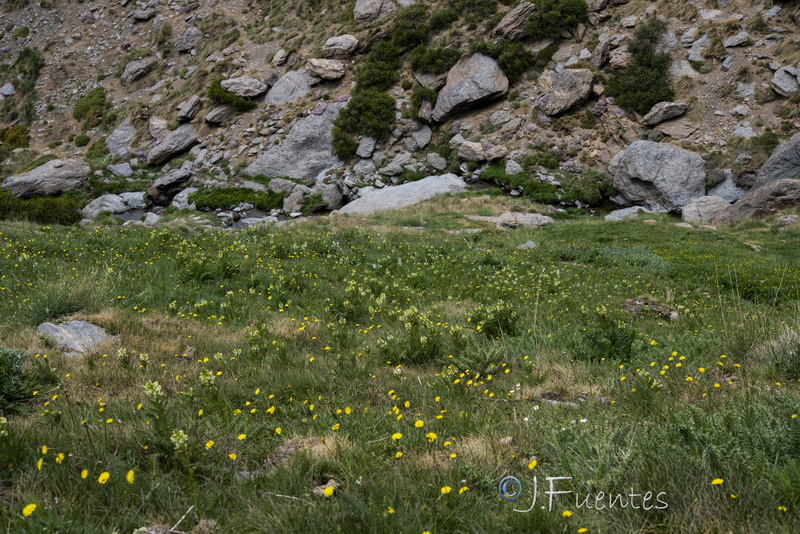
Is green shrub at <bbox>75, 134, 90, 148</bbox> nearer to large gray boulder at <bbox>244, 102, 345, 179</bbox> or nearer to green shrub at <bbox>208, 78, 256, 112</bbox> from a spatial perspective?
green shrub at <bbox>208, 78, 256, 112</bbox>

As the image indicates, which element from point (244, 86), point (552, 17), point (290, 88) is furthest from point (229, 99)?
point (552, 17)

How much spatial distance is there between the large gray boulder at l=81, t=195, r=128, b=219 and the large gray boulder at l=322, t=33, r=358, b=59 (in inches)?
800

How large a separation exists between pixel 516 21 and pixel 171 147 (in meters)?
28.4

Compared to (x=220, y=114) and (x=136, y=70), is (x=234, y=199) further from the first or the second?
→ (x=136, y=70)

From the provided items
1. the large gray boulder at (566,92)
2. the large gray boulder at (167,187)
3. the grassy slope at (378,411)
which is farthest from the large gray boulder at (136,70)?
the grassy slope at (378,411)

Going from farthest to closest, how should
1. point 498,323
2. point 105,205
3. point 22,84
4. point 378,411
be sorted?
point 22,84 < point 105,205 < point 498,323 < point 378,411

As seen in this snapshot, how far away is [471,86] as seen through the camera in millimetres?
32875

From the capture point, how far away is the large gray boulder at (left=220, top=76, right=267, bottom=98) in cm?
3781

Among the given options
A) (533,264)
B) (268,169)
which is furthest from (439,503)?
(268,169)

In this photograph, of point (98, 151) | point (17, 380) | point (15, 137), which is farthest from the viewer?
point (15, 137)

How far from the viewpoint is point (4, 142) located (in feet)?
139

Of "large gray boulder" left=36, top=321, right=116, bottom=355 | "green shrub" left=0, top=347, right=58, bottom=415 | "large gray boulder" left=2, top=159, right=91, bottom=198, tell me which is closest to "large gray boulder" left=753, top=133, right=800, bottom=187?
"large gray boulder" left=36, top=321, right=116, bottom=355

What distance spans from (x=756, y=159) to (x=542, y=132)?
12077 mm

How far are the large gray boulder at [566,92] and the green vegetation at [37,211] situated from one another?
29.4 meters
